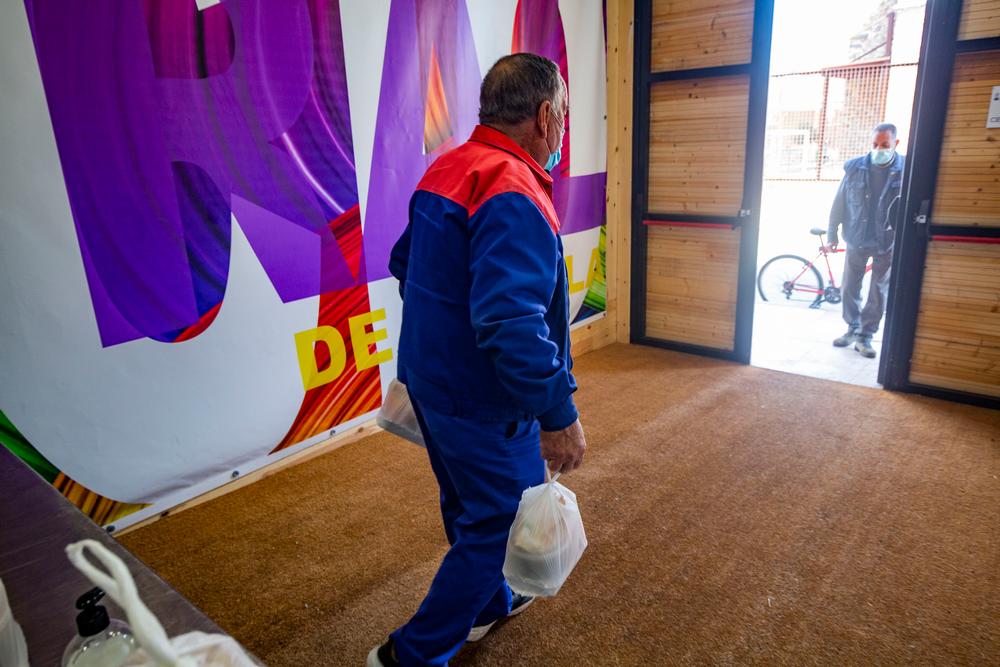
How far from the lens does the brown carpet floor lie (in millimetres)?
1747

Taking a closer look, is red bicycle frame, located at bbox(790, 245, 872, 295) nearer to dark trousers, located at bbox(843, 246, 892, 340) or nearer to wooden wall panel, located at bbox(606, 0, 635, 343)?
dark trousers, located at bbox(843, 246, 892, 340)

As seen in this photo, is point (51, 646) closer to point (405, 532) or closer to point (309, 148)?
point (405, 532)

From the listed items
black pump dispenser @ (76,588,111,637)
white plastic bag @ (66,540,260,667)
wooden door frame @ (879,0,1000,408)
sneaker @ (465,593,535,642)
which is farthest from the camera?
wooden door frame @ (879,0,1000,408)

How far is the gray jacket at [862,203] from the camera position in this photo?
4.22 metres

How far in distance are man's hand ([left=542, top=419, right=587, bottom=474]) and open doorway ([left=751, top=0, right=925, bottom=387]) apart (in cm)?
479

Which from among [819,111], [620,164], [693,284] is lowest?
[693,284]

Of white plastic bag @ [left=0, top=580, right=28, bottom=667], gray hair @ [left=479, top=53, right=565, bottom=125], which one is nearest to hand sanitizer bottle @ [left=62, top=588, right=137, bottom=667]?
white plastic bag @ [left=0, top=580, right=28, bottom=667]

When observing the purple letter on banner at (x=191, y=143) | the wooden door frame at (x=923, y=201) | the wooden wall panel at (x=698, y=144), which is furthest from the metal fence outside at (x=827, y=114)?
the purple letter on banner at (x=191, y=143)

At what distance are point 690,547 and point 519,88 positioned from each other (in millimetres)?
1576

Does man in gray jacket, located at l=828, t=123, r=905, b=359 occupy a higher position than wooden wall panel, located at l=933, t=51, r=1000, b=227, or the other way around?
wooden wall panel, located at l=933, t=51, r=1000, b=227

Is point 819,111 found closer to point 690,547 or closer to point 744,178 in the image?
point 744,178

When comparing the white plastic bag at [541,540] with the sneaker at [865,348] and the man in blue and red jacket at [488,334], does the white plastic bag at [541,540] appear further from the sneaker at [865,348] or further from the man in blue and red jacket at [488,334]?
the sneaker at [865,348]

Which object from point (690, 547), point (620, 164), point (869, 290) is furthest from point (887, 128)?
point (690, 547)

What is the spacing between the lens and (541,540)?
140 cm
